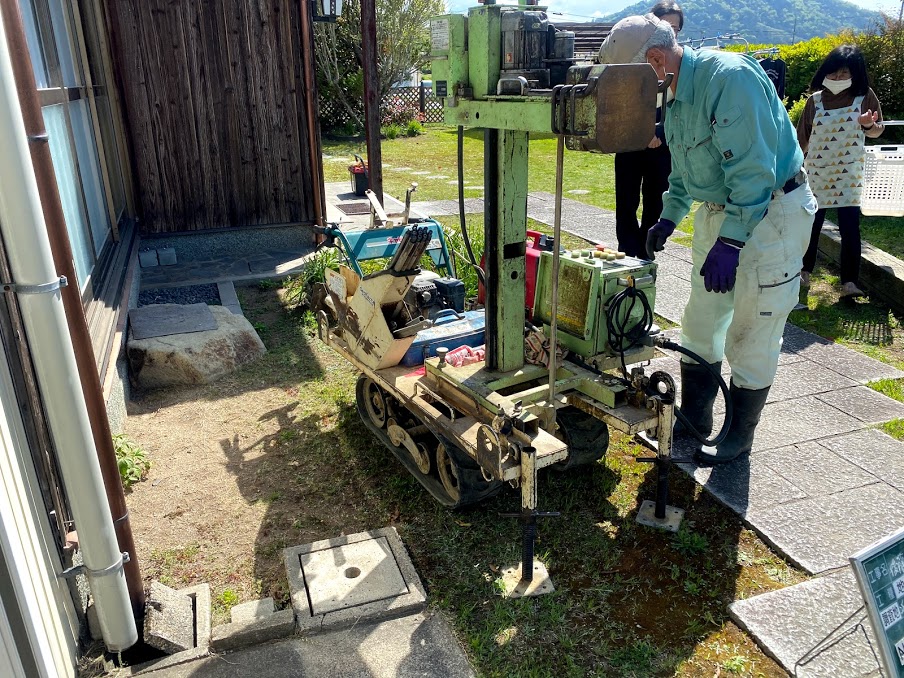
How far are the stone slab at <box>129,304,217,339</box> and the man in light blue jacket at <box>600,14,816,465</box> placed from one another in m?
3.18

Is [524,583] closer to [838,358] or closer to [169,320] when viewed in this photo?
[838,358]

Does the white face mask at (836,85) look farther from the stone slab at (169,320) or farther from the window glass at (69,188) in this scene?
the window glass at (69,188)

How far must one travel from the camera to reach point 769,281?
11.4 ft

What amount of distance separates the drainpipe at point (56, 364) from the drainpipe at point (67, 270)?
0.08 meters

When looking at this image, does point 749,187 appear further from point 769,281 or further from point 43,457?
point 43,457

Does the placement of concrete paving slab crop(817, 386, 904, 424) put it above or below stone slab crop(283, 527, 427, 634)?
below

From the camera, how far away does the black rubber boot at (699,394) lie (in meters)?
3.94

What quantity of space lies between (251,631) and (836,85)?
5.85 meters

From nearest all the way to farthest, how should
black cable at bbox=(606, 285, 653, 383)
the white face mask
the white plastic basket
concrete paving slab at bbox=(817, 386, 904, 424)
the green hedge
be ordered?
black cable at bbox=(606, 285, 653, 383), concrete paving slab at bbox=(817, 386, 904, 424), the white face mask, the white plastic basket, the green hedge

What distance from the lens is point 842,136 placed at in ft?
19.1

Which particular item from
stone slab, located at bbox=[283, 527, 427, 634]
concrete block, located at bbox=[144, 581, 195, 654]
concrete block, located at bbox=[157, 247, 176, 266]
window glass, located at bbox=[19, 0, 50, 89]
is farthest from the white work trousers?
concrete block, located at bbox=[157, 247, 176, 266]

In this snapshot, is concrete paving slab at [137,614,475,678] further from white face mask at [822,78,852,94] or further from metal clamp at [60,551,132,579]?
white face mask at [822,78,852,94]

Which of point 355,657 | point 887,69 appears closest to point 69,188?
point 355,657

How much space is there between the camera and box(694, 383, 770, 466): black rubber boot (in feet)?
12.1
